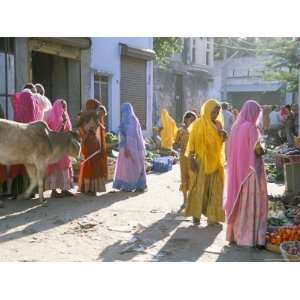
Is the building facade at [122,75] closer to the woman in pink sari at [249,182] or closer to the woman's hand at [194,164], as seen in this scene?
the woman's hand at [194,164]

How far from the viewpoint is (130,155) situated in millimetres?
8609

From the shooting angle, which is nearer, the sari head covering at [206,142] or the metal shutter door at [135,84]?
the sari head covering at [206,142]

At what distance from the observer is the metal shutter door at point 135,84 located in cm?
1424

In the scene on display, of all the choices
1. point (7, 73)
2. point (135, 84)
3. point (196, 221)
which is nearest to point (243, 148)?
point (196, 221)

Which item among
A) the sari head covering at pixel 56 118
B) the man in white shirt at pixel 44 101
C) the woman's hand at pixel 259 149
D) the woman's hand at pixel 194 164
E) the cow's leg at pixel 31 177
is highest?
the man in white shirt at pixel 44 101

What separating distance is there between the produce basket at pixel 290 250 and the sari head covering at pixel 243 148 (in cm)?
73

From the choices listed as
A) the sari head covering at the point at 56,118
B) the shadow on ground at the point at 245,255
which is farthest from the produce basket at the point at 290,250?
the sari head covering at the point at 56,118

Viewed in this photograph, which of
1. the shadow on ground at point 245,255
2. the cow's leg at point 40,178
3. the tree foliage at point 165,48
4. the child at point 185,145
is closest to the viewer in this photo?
the shadow on ground at point 245,255

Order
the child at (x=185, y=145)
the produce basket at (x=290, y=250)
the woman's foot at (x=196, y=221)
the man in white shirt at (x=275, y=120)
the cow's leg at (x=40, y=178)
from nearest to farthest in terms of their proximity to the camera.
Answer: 1. the produce basket at (x=290, y=250)
2. the woman's foot at (x=196, y=221)
3. the child at (x=185, y=145)
4. the cow's leg at (x=40, y=178)
5. the man in white shirt at (x=275, y=120)

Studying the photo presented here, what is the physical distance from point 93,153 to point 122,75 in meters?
6.31

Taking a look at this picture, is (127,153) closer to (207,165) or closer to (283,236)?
(207,165)
